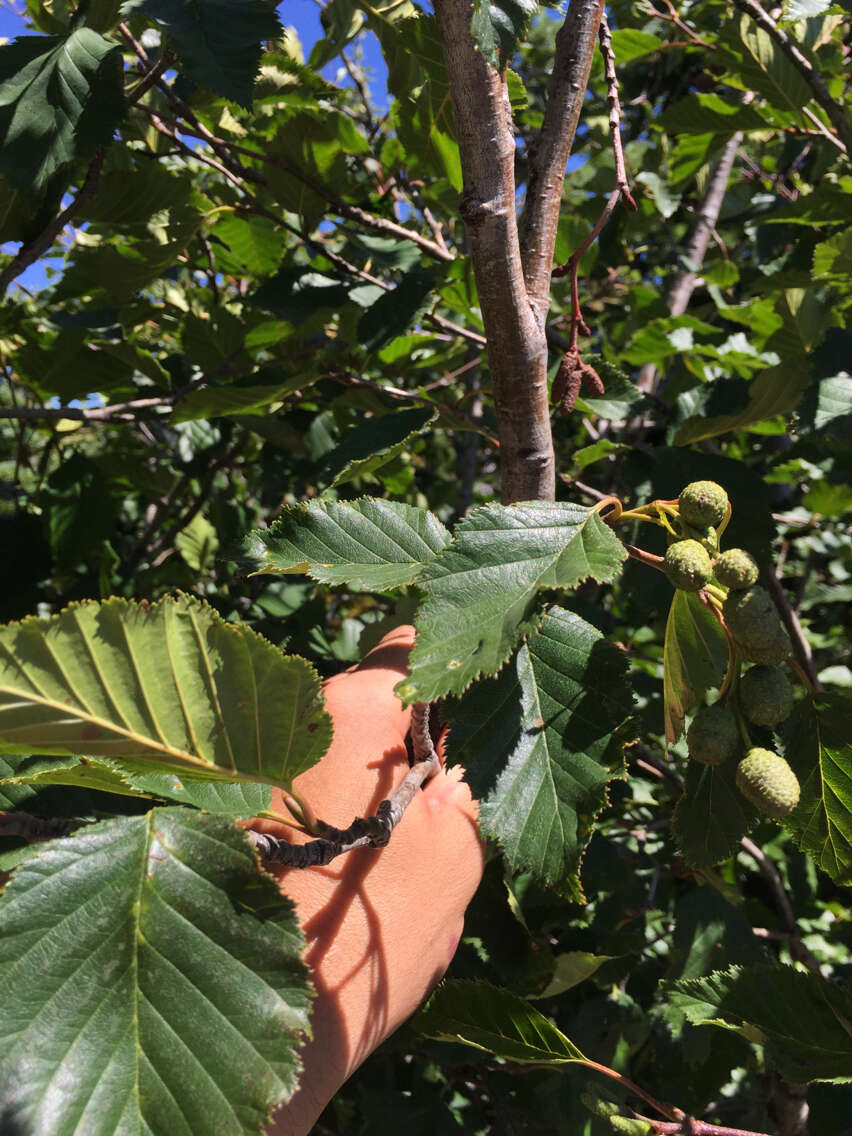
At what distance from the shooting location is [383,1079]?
1.54 metres

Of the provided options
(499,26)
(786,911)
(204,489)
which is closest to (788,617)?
(786,911)

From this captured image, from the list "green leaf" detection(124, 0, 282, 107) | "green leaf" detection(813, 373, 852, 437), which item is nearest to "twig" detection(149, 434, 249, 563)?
"green leaf" detection(124, 0, 282, 107)

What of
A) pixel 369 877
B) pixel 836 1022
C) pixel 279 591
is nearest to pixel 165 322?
pixel 279 591

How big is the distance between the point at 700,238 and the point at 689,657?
1.84 meters

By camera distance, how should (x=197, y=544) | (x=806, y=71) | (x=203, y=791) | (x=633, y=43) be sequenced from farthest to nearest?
(x=197, y=544) → (x=633, y=43) → (x=806, y=71) → (x=203, y=791)

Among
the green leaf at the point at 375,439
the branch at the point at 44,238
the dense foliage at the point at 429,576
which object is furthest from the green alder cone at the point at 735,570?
the branch at the point at 44,238

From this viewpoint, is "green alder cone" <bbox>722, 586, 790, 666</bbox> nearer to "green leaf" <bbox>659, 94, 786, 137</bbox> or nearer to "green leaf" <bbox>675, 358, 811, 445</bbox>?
"green leaf" <bbox>675, 358, 811, 445</bbox>

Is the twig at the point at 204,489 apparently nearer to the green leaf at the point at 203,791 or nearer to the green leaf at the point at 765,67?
the green leaf at the point at 765,67

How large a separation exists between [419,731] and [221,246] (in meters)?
1.48

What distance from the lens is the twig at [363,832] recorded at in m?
0.63

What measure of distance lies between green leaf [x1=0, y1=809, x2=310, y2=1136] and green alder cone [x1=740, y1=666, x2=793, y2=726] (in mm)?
459

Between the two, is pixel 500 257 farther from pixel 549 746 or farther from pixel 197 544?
pixel 197 544

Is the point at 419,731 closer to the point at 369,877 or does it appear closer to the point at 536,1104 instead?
the point at 369,877

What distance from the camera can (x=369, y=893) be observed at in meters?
0.80
